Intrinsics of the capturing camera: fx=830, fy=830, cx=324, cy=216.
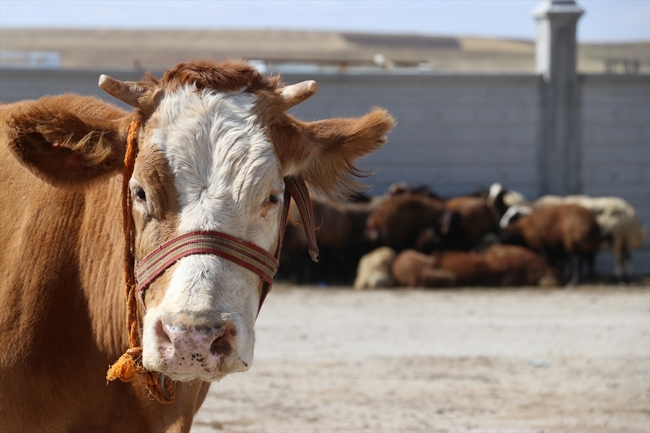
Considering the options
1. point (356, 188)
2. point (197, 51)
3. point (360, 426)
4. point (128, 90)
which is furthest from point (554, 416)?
point (197, 51)

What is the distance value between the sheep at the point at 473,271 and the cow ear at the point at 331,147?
9.31m

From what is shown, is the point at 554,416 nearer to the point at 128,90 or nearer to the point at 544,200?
the point at 128,90

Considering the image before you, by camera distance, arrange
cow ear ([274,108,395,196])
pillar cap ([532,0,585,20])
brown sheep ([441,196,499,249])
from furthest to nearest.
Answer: pillar cap ([532,0,585,20])
brown sheep ([441,196,499,249])
cow ear ([274,108,395,196])

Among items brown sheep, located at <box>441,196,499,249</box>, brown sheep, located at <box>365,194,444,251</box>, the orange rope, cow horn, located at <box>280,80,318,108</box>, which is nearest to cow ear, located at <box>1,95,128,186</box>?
the orange rope

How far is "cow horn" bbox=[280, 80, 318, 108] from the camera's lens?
306cm

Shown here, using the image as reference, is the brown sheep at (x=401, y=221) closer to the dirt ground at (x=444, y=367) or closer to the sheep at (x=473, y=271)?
the sheep at (x=473, y=271)

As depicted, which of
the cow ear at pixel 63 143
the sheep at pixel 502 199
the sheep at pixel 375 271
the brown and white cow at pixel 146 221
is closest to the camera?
the brown and white cow at pixel 146 221

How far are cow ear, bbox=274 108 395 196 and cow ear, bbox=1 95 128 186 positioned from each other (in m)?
0.64

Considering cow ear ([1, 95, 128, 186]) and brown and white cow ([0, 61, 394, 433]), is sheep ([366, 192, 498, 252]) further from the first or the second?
cow ear ([1, 95, 128, 186])

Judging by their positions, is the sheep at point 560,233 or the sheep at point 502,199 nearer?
the sheep at point 560,233

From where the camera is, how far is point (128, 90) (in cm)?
293

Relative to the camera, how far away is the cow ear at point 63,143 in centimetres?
303

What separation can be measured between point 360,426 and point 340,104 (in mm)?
10215

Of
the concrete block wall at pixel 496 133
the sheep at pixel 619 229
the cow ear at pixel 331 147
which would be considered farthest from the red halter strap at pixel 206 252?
the concrete block wall at pixel 496 133
